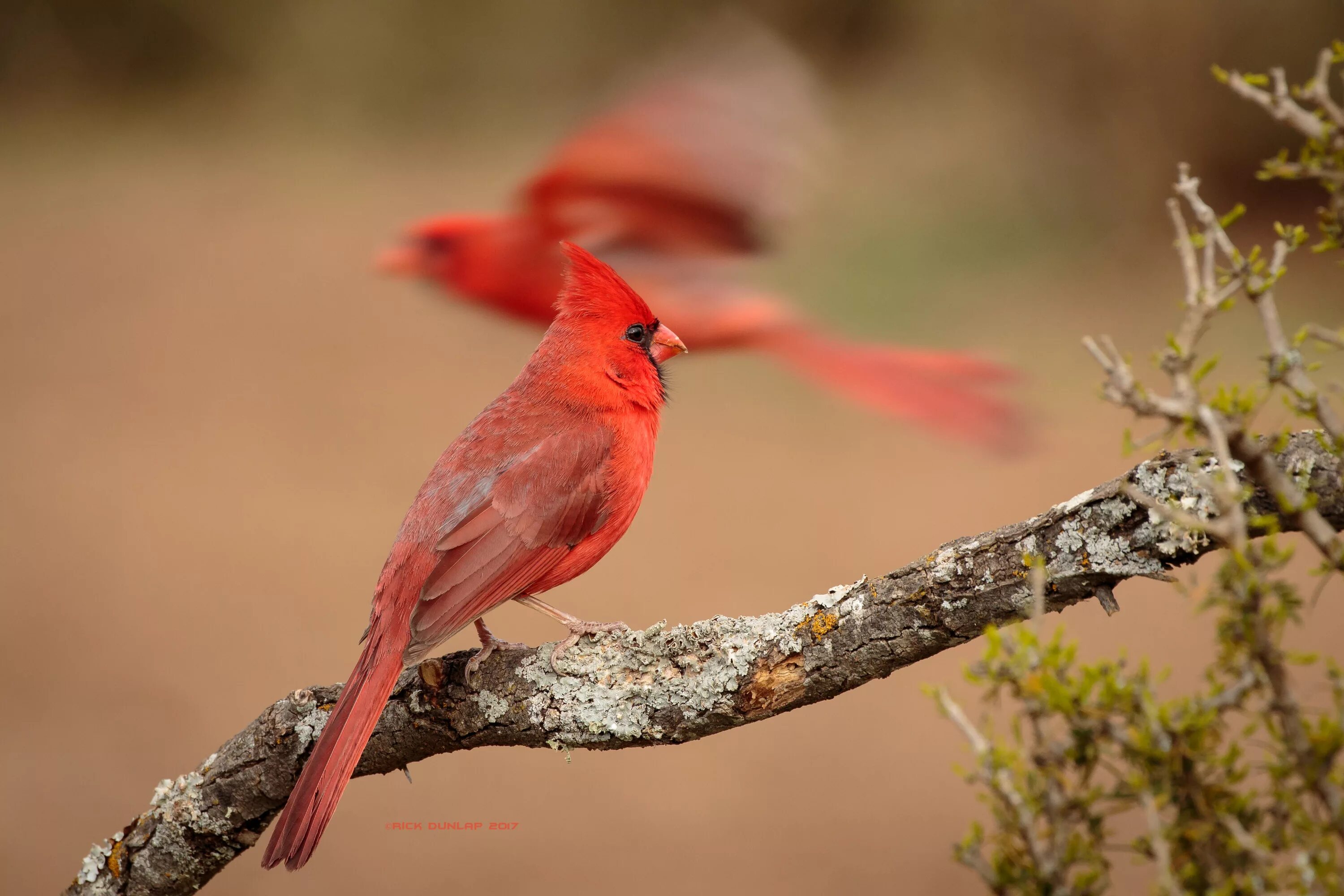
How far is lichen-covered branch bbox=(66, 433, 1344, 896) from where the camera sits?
847 mm

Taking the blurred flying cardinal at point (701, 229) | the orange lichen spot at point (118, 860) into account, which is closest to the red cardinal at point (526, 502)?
the orange lichen spot at point (118, 860)

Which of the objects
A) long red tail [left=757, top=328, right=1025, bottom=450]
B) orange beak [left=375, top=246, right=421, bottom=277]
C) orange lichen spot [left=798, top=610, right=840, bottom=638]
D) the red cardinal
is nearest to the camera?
orange lichen spot [left=798, top=610, right=840, bottom=638]

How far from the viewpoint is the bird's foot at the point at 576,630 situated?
45.5 inches

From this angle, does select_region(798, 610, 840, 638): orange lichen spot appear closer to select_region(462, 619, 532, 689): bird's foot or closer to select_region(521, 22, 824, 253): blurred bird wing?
select_region(462, 619, 532, 689): bird's foot

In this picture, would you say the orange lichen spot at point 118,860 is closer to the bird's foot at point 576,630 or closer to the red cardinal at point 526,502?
the red cardinal at point 526,502

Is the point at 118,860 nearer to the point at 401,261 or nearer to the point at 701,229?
the point at 401,261

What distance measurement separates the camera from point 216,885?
263 centimetres

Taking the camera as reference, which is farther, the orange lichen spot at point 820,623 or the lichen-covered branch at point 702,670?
the orange lichen spot at point 820,623

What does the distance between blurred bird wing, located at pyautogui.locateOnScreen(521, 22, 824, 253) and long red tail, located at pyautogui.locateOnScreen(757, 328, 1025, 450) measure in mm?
406

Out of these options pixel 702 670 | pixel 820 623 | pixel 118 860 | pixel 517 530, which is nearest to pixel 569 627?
pixel 517 530

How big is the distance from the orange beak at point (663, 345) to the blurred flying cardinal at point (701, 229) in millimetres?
1583

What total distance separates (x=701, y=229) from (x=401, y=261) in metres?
0.87

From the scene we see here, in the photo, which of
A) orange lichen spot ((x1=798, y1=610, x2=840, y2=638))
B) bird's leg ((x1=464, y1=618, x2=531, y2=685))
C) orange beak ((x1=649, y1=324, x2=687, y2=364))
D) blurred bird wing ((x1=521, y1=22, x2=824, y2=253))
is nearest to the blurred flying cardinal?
blurred bird wing ((x1=521, y1=22, x2=824, y2=253))

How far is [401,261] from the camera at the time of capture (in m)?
3.05
